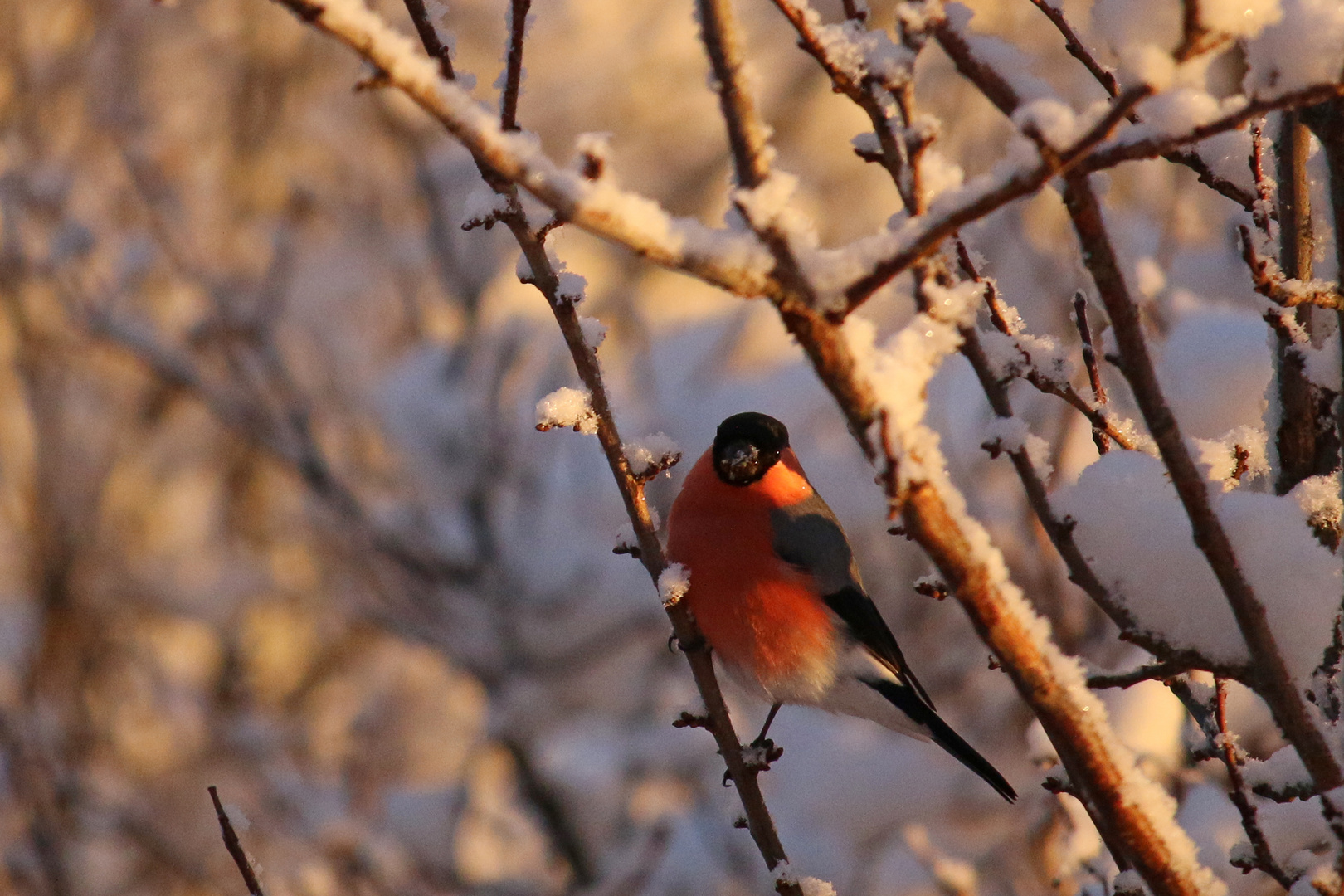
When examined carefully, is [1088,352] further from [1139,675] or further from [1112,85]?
[1139,675]

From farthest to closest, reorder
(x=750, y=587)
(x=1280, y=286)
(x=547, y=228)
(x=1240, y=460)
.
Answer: (x=750, y=587)
(x=1240, y=460)
(x=547, y=228)
(x=1280, y=286)

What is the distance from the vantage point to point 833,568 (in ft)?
8.61

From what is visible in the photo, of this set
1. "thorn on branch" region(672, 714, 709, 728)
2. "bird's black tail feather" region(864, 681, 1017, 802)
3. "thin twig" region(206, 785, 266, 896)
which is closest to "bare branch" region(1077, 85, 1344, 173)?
"thorn on branch" region(672, 714, 709, 728)

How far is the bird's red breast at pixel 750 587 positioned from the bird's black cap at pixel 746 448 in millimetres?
28

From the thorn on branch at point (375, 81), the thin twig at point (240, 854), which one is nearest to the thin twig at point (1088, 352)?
the thorn on branch at point (375, 81)

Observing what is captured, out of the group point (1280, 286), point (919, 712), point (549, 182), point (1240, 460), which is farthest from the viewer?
point (919, 712)

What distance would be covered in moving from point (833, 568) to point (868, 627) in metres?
0.16

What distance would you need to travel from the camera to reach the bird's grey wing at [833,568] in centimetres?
257

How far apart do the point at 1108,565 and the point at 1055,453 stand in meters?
2.21

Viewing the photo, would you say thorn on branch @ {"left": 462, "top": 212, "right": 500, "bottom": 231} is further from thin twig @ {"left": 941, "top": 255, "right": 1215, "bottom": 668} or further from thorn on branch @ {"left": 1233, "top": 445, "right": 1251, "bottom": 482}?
thorn on branch @ {"left": 1233, "top": 445, "right": 1251, "bottom": 482}

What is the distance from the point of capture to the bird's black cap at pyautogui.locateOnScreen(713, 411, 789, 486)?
2.55m

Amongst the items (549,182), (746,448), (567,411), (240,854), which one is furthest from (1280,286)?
(746,448)

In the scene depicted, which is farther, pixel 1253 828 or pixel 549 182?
pixel 1253 828

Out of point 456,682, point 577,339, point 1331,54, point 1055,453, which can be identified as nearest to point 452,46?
point 577,339
